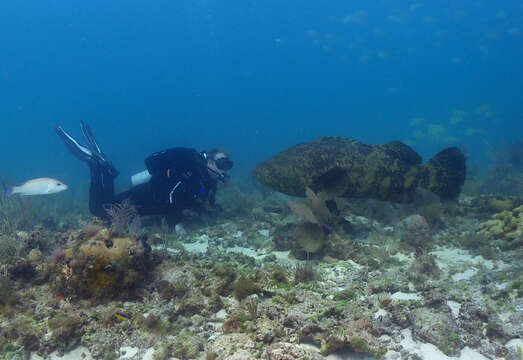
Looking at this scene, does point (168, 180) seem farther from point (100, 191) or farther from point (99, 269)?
point (99, 269)

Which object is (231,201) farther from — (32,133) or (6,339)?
(32,133)

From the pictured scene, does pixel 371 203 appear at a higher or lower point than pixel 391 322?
higher

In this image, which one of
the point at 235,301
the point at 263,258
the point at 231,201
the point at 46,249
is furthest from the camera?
the point at 231,201

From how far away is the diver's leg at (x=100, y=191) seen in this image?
29.6ft

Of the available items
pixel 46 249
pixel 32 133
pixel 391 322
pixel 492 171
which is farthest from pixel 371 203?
pixel 32 133

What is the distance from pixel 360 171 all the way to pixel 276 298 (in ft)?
13.3

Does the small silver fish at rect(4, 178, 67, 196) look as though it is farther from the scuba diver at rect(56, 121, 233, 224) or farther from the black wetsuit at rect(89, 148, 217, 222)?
the black wetsuit at rect(89, 148, 217, 222)

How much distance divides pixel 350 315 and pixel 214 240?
4.38 meters

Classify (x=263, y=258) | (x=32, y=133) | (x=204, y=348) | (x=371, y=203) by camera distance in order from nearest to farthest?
(x=204, y=348) < (x=263, y=258) < (x=371, y=203) < (x=32, y=133)

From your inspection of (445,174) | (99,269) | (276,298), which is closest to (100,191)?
(99,269)

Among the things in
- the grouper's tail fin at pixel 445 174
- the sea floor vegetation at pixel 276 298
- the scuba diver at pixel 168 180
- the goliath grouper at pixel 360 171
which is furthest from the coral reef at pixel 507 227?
the scuba diver at pixel 168 180

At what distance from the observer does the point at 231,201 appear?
39.9ft

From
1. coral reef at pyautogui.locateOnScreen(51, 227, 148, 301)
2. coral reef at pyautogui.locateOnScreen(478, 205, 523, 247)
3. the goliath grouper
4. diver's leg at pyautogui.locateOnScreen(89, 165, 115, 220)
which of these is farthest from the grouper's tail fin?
diver's leg at pyautogui.locateOnScreen(89, 165, 115, 220)

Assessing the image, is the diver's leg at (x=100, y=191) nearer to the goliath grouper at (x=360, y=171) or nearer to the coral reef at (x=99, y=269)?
the goliath grouper at (x=360, y=171)
